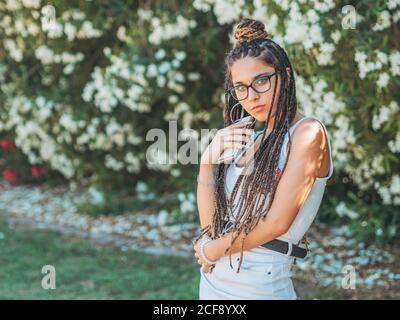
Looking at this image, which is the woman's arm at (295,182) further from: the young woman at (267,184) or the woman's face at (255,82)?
the woman's face at (255,82)

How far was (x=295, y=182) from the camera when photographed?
6.49ft

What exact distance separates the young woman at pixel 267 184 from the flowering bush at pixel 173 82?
2123 millimetres

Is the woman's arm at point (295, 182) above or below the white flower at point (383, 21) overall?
below

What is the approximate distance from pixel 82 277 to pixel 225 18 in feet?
6.97

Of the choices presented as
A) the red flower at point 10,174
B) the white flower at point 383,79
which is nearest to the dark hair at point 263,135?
the white flower at point 383,79

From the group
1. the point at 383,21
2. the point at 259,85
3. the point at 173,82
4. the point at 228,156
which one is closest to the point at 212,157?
the point at 228,156

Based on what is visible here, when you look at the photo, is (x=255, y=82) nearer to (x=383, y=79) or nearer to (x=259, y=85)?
(x=259, y=85)

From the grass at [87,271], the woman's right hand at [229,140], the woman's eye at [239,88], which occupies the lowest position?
the grass at [87,271]

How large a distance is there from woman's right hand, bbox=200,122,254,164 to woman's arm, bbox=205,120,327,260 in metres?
0.24

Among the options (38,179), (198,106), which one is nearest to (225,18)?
(198,106)

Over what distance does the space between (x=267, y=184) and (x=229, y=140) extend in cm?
24

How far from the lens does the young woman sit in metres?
2.01

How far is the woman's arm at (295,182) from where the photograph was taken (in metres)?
1.99

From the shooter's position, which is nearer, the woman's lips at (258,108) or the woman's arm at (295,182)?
the woman's arm at (295,182)
